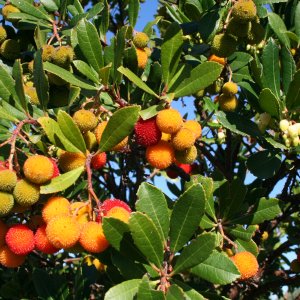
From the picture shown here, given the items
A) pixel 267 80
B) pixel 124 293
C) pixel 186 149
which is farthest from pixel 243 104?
pixel 124 293

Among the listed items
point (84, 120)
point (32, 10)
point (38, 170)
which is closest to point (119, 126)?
point (84, 120)

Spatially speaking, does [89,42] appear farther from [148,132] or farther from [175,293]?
[175,293]

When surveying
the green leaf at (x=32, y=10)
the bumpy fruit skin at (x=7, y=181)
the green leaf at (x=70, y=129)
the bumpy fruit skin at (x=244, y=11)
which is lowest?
the bumpy fruit skin at (x=7, y=181)

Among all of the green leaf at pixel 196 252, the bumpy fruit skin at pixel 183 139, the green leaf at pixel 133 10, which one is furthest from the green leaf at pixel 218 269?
the green leaf at pixel 133 10

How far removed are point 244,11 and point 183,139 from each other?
45 cm

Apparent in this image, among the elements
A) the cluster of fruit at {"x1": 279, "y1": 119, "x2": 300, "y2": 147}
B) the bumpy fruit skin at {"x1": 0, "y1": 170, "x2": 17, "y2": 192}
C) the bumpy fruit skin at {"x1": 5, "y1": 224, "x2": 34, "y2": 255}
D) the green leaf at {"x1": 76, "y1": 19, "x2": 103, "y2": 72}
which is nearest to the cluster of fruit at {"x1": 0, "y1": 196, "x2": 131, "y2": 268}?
the bumpy fruit skin at {"x1": 5, "y1": 224, "x2": 34, "y2": 255}

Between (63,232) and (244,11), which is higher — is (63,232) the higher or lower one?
the lower one

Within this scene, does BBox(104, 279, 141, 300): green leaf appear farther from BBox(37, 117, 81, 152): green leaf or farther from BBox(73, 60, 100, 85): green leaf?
BBox(73, 60, 100, 85): green leaf

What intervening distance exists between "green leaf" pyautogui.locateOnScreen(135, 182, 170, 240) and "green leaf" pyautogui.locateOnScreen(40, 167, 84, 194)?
0.18m

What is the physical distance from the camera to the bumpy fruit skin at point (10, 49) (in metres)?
1.77

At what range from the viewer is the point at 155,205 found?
1.18 meters

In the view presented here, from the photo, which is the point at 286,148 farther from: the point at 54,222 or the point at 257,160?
the point at 54,222

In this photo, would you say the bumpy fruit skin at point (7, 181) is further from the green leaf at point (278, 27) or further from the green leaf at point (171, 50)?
the green leaf at point (278, 27)

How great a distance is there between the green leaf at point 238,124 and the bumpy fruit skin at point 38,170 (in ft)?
1.92
